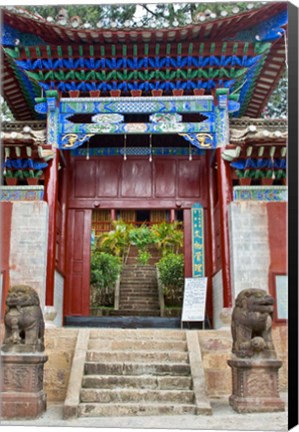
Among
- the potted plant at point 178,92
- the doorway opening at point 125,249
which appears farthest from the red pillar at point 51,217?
the doorway opening at point 125,249

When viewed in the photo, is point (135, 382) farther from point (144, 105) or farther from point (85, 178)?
point (85, 178)

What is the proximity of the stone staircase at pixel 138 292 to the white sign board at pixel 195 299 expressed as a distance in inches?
203

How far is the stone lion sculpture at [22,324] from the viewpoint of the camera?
6.08m

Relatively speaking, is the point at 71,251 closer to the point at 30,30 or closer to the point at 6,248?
the point at 6,248

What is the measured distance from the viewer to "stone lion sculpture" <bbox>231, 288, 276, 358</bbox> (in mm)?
6191

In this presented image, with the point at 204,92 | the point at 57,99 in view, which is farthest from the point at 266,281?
the point at 57,99

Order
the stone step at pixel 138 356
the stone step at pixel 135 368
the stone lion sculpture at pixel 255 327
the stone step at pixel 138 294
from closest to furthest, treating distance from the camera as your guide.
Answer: the stone lion sculpture at pixel 255 327, the stone step at pixel 135 368, the stone step at pixel 138 356, the stone step at pixel 138 294

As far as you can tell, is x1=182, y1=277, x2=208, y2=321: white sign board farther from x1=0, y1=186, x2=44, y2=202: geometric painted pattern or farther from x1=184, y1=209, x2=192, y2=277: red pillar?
x1=0, y1=186, x2=44, y2=202: geometric painted pattern

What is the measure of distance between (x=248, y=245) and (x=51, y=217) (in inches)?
129

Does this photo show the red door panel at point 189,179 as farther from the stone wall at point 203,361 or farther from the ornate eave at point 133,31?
the stone wall at point 203,361

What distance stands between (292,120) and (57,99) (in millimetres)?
5081

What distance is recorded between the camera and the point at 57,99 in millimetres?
9344

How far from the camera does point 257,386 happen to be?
609cm

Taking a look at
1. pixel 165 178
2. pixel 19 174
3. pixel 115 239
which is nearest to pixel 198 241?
pixel 165 178
